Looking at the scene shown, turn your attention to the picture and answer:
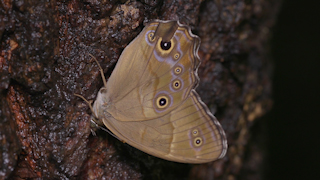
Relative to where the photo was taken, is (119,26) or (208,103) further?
(208,103)

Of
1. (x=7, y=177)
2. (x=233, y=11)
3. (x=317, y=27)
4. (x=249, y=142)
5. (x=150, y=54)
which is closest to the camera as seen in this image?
(x=7, y=177)

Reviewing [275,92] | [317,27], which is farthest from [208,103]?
[317,27]

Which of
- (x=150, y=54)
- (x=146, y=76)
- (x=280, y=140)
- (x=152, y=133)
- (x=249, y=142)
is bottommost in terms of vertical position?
(x=280, y=140)

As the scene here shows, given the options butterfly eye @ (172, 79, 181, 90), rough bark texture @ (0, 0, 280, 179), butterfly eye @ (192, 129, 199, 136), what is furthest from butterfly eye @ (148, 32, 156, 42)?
butterfly eye @ (192, 129, 199, 136)

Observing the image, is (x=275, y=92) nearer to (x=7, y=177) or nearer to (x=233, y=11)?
(x=233, y=11)

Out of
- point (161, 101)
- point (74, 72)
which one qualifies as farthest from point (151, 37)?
point (74, 72)

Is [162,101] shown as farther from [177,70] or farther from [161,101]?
[177,70]
